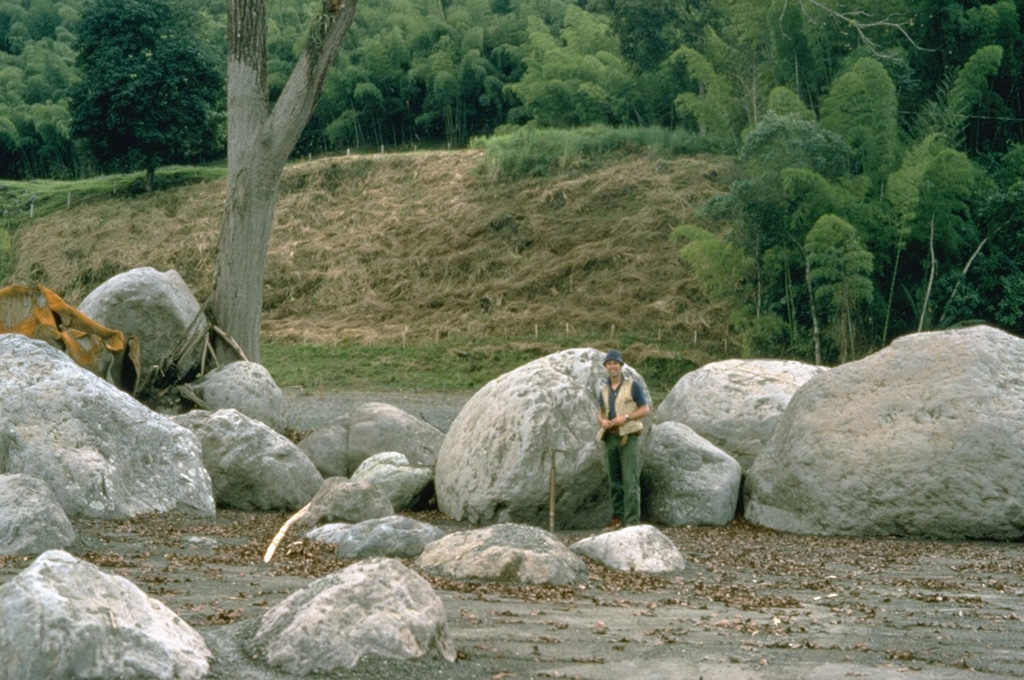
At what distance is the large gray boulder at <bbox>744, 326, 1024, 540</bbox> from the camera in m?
12.8

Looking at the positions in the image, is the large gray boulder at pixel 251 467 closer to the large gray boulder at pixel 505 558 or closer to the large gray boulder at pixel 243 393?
the large gray boulder at pixel 243 393

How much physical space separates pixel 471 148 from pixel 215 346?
3148 cm

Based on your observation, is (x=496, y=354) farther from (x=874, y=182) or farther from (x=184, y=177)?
(x=184, y=177)

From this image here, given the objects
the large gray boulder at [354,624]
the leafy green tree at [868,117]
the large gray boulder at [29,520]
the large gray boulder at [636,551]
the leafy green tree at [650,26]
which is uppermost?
the leafy green tree at [650,26]

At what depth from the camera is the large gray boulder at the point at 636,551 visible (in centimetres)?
1015

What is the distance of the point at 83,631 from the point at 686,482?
887 cm

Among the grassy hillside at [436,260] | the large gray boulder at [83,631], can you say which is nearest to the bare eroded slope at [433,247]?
the grassy hillside at [436,260]

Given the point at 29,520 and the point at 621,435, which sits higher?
the point at 29,520

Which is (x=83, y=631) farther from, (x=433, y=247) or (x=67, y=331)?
(x=433, y=247)

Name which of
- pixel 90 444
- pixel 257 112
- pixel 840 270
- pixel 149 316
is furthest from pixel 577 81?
pixel 90 444

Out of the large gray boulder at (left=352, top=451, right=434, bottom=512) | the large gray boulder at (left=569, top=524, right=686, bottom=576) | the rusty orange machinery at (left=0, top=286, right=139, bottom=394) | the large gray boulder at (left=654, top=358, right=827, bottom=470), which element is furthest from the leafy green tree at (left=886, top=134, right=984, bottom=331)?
the large gray boulder at (left=569, top=524, right=686, bottom=576)

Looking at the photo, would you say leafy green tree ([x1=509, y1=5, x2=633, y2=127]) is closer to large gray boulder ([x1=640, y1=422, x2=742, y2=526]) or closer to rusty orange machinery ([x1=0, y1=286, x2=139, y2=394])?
rusty orange machinery ([x1=0, y1=286, x2=139, y2=394])

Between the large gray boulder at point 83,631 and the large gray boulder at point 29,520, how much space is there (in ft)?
10.2

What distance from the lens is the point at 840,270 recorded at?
28.5 meters
